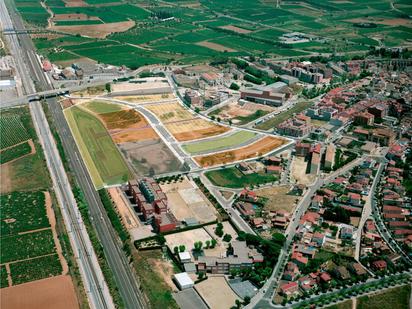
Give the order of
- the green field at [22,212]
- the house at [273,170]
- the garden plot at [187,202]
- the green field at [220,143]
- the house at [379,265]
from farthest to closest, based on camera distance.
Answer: the green field at [220,143], the house at [273,170], the garden plot at [187,202], the green field at [22,212], the house at [379,265]

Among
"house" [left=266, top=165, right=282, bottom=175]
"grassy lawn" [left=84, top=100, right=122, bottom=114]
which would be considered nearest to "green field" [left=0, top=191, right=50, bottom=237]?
"house" [left=266, top=165, right=282, bottom=175]

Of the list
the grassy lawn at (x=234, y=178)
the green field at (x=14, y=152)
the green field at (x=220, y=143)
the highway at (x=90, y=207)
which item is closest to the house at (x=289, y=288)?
the highway at (x=90, y=207)

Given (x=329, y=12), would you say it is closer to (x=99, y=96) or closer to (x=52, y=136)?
(x=99, y=96)

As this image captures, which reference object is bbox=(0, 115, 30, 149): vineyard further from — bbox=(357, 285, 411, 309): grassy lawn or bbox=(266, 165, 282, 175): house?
bbox=(357, 285, 411, 309): grassy lawn

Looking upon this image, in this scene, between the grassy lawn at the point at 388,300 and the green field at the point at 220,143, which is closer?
the grassy lawn at the point at 388,300

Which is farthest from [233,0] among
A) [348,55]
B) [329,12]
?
[348,55]

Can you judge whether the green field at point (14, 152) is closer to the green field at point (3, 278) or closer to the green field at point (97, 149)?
the green field at point (97, 149)
